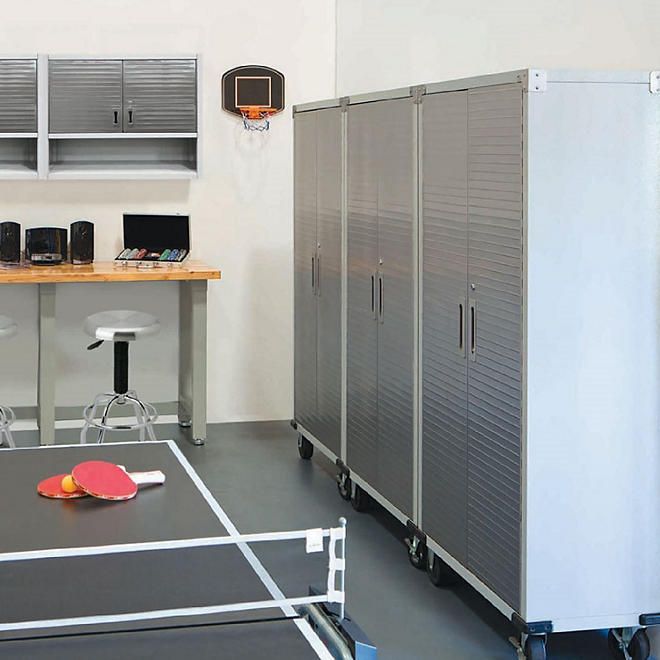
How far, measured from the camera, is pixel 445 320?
429 cm

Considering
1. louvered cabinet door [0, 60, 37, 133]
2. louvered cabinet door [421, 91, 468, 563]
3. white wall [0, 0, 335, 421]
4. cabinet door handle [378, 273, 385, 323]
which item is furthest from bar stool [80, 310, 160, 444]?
louvered cabinet door [421, 91, 468, 563]

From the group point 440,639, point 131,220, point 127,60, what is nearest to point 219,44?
point 127,60

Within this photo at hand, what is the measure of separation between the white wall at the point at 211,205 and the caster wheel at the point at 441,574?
3.18 meters

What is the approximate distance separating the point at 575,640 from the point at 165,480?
1.71 meters

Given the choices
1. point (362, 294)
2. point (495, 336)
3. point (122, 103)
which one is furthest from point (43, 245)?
point (495, 336)

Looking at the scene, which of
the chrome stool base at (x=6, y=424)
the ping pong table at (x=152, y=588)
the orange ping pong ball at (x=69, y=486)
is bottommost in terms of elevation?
the chrome stool base at (x=6, y=424)

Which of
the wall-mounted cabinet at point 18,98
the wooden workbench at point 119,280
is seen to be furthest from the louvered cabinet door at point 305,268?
Answer: the wall-mounted cabinet at point 18,98

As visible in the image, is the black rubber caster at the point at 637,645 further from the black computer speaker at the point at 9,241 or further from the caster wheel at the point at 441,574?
the black computer speaker at the point at 9,241

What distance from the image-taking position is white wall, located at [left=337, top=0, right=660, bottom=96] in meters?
4.41

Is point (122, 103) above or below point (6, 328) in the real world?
above

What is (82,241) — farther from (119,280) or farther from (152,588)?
(152,588)

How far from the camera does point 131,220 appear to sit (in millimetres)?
6988

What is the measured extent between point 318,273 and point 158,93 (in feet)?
5.35

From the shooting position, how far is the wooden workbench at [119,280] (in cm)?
639
